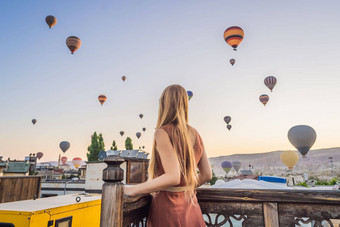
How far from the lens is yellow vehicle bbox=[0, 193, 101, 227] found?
3.62m

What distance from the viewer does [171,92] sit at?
73.5 inches

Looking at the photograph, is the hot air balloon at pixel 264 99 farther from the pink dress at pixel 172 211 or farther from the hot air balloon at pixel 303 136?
the pink dress at pixel 172 211

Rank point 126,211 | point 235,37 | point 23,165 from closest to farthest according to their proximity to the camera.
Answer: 1. point 126,211
2. point 235,37
3. point 23,165

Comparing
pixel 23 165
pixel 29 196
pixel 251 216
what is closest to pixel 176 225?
pixel 251 216

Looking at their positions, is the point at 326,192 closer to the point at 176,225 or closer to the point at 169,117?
the point at 176,225

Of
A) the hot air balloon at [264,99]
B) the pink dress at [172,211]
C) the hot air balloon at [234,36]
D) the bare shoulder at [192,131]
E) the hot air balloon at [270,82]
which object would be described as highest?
the hot air balloon at [234,36]

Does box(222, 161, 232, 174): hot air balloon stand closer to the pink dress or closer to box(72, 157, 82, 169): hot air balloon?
box(72, 157, 82, 169): hot air balloon

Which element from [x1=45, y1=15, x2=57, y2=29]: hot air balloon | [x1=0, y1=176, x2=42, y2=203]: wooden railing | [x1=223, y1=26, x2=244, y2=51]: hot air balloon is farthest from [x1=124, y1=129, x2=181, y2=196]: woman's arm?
[x1=45, y1=15, x2=57, y2=29]: hot air balloon

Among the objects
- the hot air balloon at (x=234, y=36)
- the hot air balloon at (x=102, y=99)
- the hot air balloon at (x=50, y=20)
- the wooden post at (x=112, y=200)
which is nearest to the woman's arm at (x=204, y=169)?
the wooden post at (x=112, y=200)

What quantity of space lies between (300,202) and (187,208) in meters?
1.19

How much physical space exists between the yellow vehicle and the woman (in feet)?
9.23

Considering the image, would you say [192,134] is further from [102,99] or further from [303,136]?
[102,99]

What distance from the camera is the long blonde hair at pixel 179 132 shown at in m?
1.75

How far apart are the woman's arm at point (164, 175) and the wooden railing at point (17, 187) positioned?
32.1 feet
